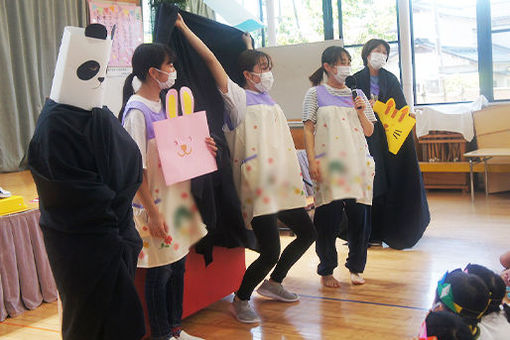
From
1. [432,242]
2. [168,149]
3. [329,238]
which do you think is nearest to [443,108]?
[432,242]

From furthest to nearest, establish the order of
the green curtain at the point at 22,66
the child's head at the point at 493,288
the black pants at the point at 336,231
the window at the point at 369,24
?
1. the window at the point at 369,24
2. the green curtain at the point at 22,66
3. the black pants at the point at 336,231
4. the child's head at the point at 493,288

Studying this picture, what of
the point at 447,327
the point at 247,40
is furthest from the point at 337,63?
the point at 447,327

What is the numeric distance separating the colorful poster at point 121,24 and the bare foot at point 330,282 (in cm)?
343

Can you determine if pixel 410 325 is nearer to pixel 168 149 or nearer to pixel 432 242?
pixel 168 149

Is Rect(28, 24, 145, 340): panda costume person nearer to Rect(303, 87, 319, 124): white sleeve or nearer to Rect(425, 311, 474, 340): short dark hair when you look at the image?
Rect(425, 311, 474, 340): short dark hair

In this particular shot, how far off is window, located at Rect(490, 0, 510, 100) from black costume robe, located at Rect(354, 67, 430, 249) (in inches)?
121

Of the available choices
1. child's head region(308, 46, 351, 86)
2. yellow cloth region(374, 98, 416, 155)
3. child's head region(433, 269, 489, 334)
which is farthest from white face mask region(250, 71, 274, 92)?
child's head region(433, 269, 489, 334)

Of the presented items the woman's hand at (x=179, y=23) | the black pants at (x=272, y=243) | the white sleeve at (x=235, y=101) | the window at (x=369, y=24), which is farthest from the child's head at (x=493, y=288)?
the window at (x=369, y=24)

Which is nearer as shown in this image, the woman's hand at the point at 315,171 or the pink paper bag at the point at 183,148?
the pink paper bag at the point at 183,148

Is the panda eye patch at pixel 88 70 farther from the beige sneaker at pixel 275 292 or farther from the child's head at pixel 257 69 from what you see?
the beige sneaker at pixel 275 292

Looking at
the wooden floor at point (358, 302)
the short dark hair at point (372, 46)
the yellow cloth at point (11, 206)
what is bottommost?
the wooden floor at point (358, 302)

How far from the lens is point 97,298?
160 cm

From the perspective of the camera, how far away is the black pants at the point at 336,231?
2975 mm

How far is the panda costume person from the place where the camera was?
5.06ft
